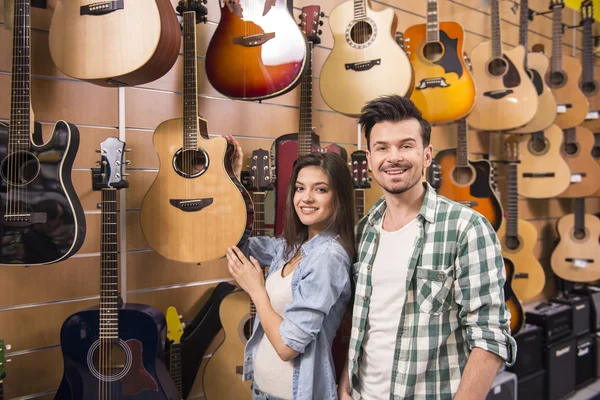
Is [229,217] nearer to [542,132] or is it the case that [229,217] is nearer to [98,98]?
[98,98]

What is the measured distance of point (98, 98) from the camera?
211 cm

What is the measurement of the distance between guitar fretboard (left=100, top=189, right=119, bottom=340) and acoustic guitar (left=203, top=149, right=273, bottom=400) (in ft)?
1.78

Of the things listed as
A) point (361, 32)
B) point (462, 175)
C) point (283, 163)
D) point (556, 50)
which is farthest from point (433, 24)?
point (556, 50)

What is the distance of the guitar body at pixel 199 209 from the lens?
1855 millimetres

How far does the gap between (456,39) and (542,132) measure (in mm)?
1464

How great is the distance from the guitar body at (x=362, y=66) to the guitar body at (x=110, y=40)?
0.85 m

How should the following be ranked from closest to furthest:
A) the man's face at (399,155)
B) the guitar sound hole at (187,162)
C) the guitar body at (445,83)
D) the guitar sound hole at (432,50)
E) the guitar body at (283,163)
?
the man's face at (399,155), the guitar sound hole at (187,162), the guitar body at (283,163), the guitar body at (445,83), the guitar sound hole at (432,50)

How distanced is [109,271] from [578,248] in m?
3.65

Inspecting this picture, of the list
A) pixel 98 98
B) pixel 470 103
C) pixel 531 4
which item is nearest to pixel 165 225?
pixel 98 98

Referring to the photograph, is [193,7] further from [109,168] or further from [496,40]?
[496,40]

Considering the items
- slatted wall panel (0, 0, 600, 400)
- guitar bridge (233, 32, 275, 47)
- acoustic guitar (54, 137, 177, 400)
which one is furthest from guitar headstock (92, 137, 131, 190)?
guitar bridge (233, 32, 275, 47)

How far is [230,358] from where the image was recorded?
218 centimetres

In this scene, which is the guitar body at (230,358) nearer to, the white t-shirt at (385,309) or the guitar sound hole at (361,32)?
the white t-shirt at (385,309)

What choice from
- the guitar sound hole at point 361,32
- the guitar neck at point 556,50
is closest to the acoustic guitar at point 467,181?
the guitar sound hole at point 361,32
